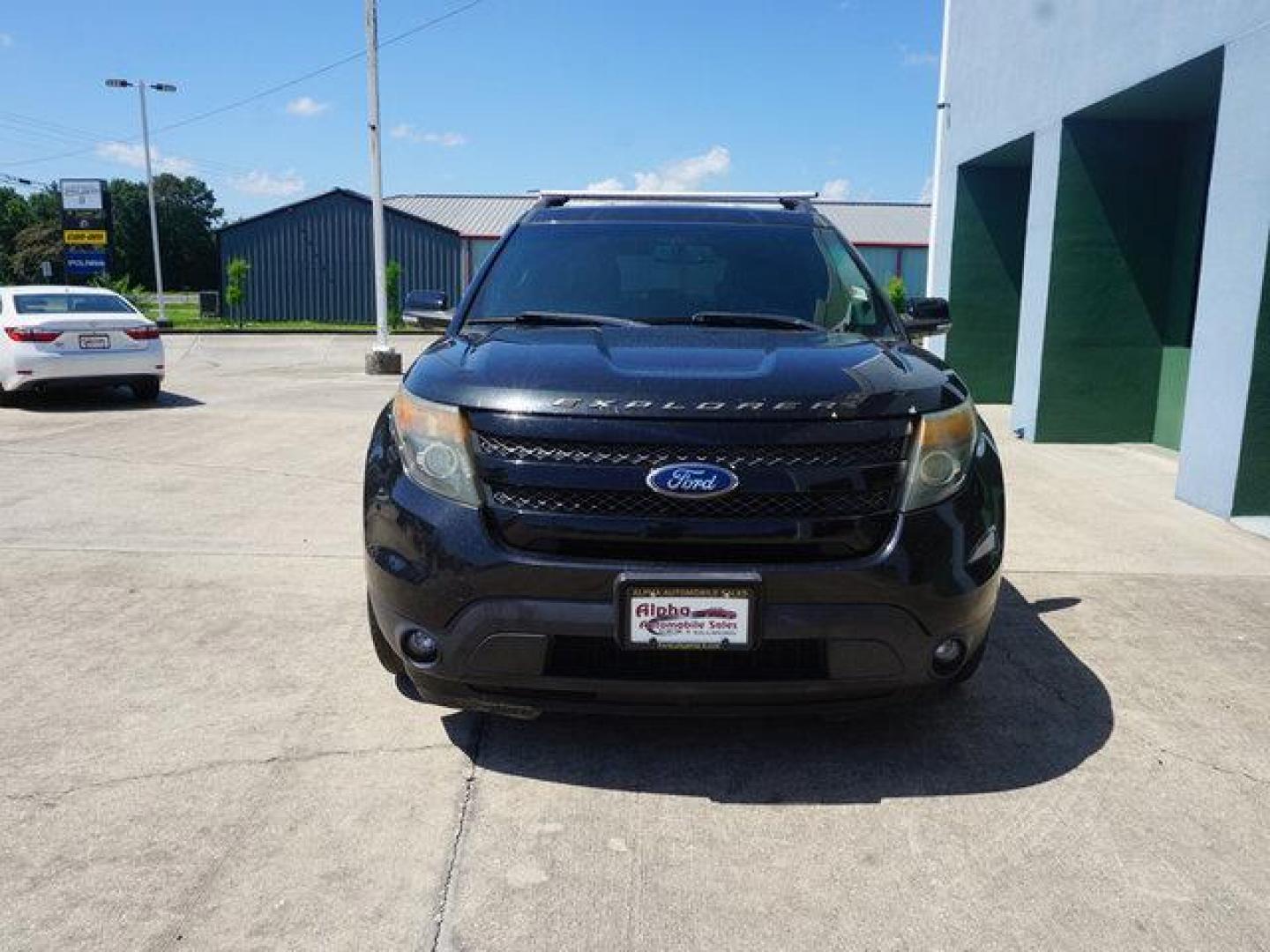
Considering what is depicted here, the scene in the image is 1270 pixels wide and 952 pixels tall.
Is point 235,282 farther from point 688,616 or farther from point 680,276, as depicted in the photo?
point 688,616

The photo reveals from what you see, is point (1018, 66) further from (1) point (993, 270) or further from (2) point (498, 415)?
(2) point (498, 415)

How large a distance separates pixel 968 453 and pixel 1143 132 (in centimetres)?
784

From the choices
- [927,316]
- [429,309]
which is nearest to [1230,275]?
[927,316]

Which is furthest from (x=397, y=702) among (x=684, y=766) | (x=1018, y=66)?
(x=1018, y=66)

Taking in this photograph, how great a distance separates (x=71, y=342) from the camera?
36.8ft

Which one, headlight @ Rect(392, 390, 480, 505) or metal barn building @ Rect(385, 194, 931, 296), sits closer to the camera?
headlight @ Rect(392, 390, 480, 505)

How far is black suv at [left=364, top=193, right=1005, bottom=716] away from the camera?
2.64 m

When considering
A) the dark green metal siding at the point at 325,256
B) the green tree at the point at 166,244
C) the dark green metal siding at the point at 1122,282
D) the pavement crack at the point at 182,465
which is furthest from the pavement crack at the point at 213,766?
the green tree at the point at 166,244

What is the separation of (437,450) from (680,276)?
1.50 metres

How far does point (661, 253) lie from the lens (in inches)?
157

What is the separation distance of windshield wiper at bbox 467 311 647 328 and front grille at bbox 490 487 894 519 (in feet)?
3.33

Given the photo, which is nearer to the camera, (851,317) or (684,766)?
(684,766)

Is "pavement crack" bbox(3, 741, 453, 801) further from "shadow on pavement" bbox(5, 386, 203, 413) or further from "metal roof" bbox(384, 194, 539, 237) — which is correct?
"metal roof" bbox(384, 194, 539, 237)

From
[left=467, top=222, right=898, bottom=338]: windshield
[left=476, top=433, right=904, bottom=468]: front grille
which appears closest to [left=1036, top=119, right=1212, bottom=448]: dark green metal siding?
[left=467, top=222, right=898, bottom=338]: windshield
